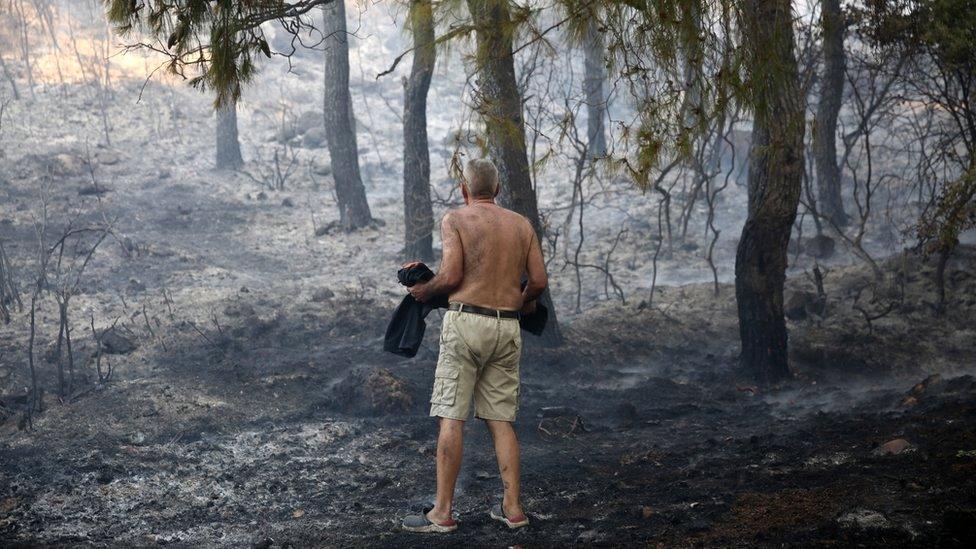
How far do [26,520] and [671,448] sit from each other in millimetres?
3933

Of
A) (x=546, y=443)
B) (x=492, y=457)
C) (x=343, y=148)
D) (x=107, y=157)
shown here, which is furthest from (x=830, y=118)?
(x=107, y=157)

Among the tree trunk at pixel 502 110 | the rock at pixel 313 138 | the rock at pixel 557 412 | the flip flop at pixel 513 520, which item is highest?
the rock at pixel 313 138

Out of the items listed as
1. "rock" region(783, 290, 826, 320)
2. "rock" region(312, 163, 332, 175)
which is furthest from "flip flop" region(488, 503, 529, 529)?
"rock" region(312, 163, 332, 175)

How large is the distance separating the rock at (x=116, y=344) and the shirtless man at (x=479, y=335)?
15.7 ft

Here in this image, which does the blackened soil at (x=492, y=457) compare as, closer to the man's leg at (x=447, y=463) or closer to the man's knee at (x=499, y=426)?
the man's leg at (x=447, y=463)

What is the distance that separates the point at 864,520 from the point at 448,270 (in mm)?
2181

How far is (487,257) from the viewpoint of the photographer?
4133 millimetres

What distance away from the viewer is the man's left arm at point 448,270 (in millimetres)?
4105

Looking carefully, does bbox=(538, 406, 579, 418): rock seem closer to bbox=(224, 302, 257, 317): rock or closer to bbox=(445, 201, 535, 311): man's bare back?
bbox=(445, 201, 535, 311): man's bare back

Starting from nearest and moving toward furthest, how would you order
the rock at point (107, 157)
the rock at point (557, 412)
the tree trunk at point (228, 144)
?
the rock at point (557, 412), the rock at point (107, 157), the tree trunk at point (228, 144)

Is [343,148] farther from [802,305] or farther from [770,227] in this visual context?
[770,227]

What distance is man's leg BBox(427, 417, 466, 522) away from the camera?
3982 millimetres

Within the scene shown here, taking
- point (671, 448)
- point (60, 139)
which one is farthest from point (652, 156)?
point (60, 139)

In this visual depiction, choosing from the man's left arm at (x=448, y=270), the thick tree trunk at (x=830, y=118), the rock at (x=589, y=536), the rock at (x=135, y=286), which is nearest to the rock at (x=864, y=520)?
the rock at (x=589, y=536)
